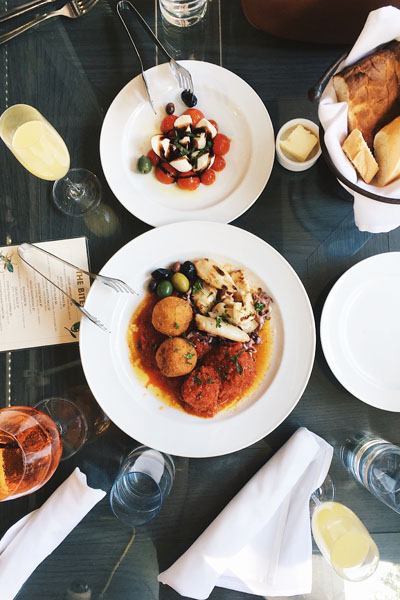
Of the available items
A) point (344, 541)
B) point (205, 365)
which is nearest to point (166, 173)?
point (205, 365)

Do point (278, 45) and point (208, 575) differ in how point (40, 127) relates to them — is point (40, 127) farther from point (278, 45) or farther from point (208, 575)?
point (208, 575)

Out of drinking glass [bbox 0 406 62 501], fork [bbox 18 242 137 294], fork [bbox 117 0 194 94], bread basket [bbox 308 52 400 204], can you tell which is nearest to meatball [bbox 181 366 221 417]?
fork [bbox 18 242 137 294]

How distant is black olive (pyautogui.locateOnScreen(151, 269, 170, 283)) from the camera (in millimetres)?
1582

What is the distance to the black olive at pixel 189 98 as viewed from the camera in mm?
1599

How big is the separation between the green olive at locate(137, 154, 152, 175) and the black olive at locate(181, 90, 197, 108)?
0.26 m

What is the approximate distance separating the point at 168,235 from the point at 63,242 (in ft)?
1.42

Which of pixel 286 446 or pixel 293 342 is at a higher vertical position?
pixel 293 342

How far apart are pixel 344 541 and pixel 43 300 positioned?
4.52 ft

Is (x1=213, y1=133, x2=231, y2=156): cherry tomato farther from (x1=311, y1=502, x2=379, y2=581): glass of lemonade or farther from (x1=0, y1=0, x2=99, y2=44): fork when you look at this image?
(x1=311, y1=502, x2=379, y2=581): glass of lemonade

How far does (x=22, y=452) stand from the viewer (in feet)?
4.35

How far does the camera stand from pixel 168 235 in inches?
61.7

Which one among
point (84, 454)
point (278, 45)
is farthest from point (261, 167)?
point (84, 454)

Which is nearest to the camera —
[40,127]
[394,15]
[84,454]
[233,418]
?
[394,15]

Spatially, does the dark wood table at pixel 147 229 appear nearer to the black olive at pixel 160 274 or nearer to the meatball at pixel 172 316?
the black olive at pixel 160 274
